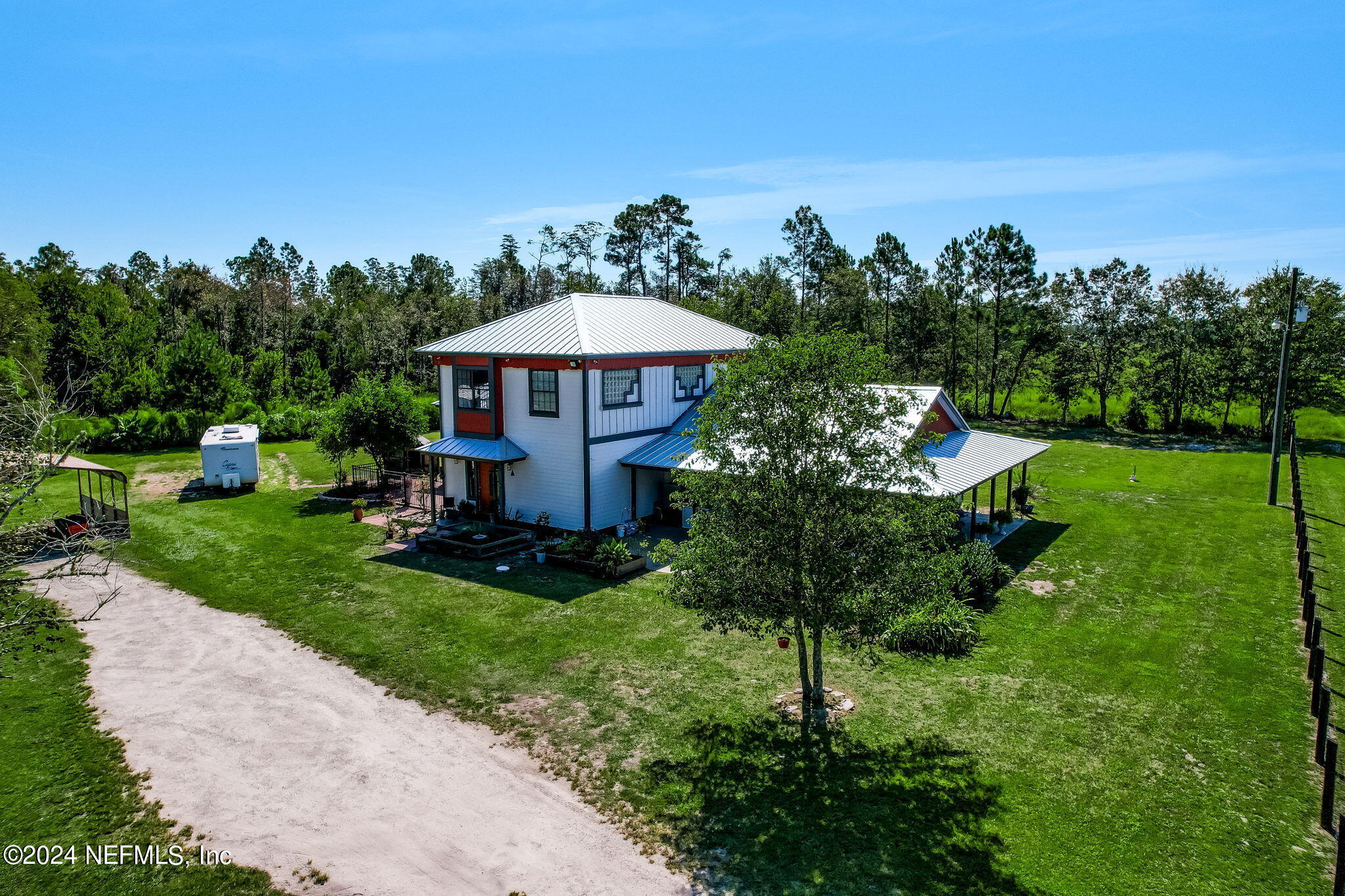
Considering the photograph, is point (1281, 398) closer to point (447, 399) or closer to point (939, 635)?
point (939, 635)

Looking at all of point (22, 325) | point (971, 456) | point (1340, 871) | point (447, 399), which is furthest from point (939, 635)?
point (22, 325)

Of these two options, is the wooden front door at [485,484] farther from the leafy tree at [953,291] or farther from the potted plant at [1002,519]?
the leafy tree at [953,291]

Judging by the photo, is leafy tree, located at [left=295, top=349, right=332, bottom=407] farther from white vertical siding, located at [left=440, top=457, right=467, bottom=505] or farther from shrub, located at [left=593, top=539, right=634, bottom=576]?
shrub, located at [left=593, top=539, right=634, bottom=576]

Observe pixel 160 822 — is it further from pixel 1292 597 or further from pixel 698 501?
pixel 1292 597

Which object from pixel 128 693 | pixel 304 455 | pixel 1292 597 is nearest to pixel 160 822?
pixel 128 693

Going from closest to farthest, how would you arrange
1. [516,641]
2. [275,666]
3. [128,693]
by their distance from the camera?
1. [128,693]
2. [275,666]
3. [516,641]

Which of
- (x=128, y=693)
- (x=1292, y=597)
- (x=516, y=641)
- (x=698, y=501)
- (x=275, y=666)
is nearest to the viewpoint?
(x=698, y=501)

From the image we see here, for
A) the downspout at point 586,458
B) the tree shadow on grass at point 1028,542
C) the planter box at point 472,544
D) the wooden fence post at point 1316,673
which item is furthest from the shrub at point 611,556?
the wooden fence post at point 1316,673

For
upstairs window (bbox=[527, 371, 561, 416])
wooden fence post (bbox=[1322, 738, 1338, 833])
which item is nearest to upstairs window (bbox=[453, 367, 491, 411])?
upstairs window (bbox=[527, 371, 561, 416])
